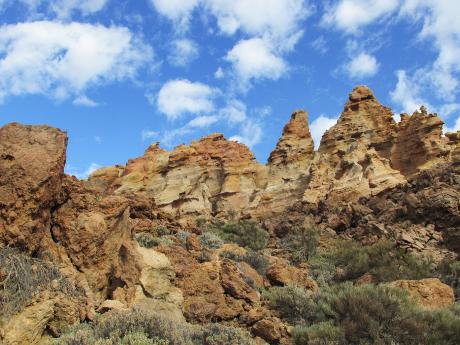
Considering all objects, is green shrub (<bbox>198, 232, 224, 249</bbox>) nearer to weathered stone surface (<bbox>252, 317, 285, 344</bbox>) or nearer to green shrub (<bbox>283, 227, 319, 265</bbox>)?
green shrub (<bbox>283, 227, 319, 265</bbox>)

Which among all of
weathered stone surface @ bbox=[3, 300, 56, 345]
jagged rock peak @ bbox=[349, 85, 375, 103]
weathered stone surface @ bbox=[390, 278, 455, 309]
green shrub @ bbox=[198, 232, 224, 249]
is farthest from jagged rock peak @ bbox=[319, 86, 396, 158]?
weathered stone surface @ bbox=[3, 300, 56, 345]

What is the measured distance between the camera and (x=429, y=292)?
27.5 ft

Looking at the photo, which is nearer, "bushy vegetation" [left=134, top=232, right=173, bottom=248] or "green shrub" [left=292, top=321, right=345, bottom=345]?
"green shrub" [left=292, top=321, right=345, bottom=345]

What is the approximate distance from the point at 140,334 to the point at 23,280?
7.29 feet

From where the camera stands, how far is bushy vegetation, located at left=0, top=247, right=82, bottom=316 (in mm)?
6262

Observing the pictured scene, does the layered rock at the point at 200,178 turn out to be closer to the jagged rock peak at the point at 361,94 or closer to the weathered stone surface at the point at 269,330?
the jagged rock peak at the point at 361,94

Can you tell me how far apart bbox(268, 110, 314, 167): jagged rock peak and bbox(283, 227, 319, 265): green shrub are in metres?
16.1

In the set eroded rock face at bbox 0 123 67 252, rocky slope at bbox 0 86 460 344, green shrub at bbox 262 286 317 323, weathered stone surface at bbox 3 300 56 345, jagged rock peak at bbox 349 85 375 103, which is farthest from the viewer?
jagged rock peak at bbox 349 85 375 103

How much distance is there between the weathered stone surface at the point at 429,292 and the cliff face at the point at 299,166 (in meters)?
18.7

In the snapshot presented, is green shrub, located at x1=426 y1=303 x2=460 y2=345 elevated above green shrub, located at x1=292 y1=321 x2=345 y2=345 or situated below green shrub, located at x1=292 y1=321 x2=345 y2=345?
above

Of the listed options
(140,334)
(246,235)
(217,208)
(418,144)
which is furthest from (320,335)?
(217,208)

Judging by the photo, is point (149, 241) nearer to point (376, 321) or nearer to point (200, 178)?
point (376, 321)

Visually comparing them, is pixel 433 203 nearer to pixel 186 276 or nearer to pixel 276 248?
pixel 276 248

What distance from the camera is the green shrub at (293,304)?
7971 millimetres
